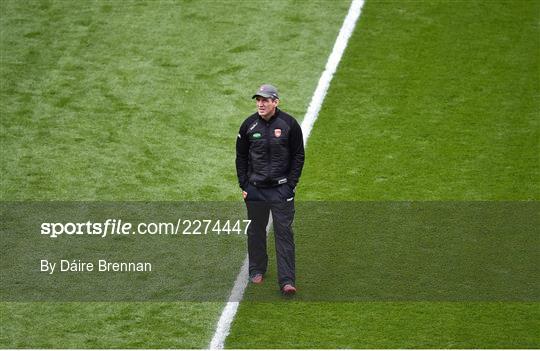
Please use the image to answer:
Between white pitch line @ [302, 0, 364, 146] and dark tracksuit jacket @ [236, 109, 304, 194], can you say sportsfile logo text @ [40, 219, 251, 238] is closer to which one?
dark tracksuit jacket @ [236, 109, 304, 194]

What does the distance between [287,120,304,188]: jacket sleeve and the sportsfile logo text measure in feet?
5.85

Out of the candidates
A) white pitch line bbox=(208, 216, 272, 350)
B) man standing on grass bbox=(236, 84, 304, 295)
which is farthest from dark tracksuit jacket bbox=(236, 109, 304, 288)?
white pitch line bbox=(208, 216, 272, 350)

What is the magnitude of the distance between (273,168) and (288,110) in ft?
12.7

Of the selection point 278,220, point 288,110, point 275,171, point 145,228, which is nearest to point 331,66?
point 288,110

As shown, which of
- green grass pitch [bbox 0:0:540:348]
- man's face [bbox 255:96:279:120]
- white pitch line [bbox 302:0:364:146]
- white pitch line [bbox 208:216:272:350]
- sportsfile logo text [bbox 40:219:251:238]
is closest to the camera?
white pitch line [bbox 208:216:272:350]

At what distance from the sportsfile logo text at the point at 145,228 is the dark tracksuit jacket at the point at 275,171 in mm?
1551

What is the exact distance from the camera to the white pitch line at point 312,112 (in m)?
9.79

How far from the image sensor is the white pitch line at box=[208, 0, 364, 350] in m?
9.79

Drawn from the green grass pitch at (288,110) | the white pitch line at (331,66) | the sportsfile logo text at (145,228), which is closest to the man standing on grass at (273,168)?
the green grass pitch at (288,110)

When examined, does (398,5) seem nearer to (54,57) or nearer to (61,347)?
(54,57)

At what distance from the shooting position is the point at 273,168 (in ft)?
32.5

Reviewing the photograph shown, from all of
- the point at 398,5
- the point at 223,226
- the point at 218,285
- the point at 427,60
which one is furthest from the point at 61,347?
the point at 398,5

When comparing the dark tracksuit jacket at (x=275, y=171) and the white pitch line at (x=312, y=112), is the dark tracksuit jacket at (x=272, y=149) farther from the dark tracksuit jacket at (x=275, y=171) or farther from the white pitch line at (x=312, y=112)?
the white pitch line at (x=312, y=112)

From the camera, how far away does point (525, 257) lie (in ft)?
35.7
